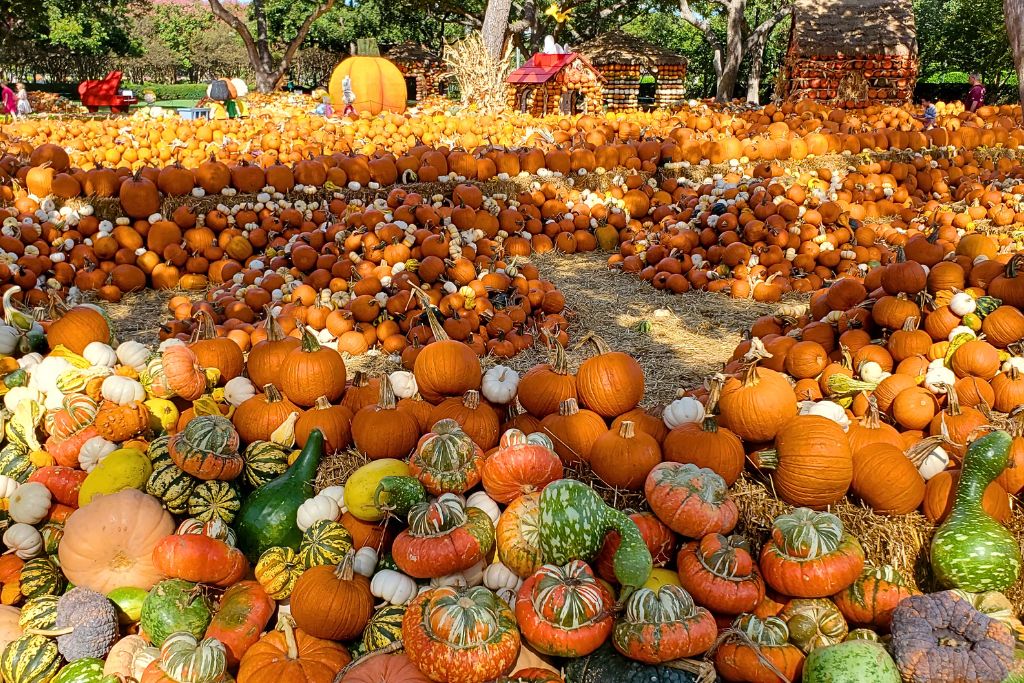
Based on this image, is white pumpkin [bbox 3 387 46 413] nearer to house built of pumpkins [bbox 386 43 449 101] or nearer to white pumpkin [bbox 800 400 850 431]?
white pumpkin [bbox 800 400 850 431]

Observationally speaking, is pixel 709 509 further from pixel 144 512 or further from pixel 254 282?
pixel 254 282

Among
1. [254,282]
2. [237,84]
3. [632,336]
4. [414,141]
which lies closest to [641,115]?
[414,141]

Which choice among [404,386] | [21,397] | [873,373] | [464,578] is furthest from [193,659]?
[873,373]

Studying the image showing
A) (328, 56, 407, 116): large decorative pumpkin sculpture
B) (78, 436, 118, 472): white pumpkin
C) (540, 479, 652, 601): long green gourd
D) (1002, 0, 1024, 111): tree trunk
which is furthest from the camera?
(328, 56, 407, 116): large decorative pumpkin sculpture

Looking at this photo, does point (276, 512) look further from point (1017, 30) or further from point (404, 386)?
point (1017, 30)

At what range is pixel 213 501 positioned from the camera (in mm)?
2301

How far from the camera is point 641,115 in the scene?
474 inches

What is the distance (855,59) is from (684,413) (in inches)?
709

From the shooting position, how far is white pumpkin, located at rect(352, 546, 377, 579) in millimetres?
2014

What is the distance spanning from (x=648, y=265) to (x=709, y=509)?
5493mm

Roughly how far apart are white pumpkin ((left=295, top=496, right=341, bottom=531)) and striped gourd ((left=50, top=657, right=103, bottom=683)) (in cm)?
67

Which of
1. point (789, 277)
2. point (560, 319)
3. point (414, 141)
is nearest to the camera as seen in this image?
point (560, 319)

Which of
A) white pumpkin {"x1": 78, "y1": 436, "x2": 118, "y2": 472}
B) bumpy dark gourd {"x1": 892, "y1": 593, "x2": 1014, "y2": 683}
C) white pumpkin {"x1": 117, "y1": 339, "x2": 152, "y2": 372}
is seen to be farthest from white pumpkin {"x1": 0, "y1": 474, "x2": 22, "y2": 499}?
bumpy dark gourd {"x1": 892, "y1": 593, "x2": 1014, "y2": 683}

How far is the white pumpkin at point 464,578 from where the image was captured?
75.1 inches
